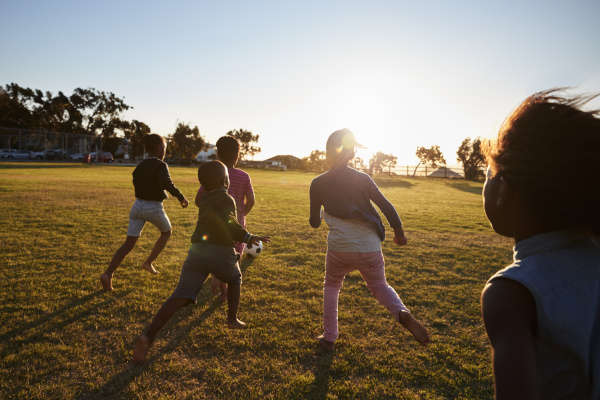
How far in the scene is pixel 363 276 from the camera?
312 centimetres

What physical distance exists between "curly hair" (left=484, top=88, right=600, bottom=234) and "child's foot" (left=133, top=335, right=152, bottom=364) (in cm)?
296

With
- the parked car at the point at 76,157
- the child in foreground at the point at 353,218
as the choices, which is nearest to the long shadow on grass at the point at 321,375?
the child in foreground at the point at 353,218

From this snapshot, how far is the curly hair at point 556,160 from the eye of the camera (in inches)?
34.4

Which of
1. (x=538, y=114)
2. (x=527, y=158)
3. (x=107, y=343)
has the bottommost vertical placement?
(x=107, y=343)

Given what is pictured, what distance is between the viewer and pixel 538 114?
3.28ft

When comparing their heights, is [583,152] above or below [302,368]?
above

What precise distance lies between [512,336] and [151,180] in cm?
446

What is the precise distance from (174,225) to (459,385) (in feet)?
25.7

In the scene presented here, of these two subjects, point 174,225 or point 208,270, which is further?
point 174,225

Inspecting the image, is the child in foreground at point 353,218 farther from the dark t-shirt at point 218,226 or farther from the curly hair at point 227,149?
the curly hair at point 227,149

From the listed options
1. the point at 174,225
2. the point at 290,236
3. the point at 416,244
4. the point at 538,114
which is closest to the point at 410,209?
the point at 416,244

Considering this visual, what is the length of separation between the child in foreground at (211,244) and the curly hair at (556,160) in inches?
87.1

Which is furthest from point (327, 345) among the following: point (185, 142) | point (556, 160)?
point (185, 142)

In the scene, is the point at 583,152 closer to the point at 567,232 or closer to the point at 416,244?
the point at 567,232
